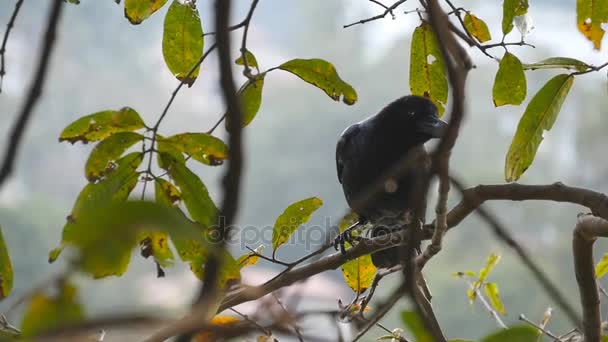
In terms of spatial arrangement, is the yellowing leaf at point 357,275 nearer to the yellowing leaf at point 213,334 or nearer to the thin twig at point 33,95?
the yellowing leaf at point 213,334

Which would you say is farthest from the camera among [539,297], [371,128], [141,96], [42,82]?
[141,96]

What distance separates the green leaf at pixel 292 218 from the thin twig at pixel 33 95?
1.02 meters

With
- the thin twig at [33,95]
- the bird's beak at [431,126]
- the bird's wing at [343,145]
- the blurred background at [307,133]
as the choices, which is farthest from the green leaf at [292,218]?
the blurred background at [307,133]

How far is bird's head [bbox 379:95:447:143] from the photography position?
3248mm

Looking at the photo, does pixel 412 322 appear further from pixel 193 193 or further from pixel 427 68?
pixel 427 68

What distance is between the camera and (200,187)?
5.36 ft

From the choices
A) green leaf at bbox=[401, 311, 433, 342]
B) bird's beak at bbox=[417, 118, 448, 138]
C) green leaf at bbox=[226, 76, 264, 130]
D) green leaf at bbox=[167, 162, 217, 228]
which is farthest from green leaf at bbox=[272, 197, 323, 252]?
bird's beak at bbox=[417, 118, 448, 138]

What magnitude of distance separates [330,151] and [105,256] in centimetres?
2496

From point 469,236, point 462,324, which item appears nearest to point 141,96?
point 469,236

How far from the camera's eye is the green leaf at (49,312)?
66 centimetres

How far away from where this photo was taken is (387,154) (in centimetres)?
334

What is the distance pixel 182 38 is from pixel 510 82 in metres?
0.79

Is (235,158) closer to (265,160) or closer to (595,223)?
(595,223)

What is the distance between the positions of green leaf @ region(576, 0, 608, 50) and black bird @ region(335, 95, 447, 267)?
116 cm
